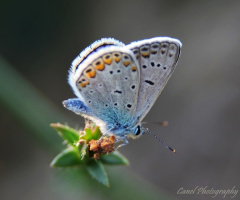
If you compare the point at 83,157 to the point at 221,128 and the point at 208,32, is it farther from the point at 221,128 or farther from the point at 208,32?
the point at 208,32

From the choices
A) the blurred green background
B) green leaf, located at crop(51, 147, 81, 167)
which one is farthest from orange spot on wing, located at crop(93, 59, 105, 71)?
the blurred green background

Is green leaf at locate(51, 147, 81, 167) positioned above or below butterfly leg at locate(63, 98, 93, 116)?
below

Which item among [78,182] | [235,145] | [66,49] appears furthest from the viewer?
[66,49]

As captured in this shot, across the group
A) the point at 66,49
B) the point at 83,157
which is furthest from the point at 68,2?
the point at 83,157

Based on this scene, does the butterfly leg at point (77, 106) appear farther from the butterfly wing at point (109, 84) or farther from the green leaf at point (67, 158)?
the green leaf at point (67, 158)

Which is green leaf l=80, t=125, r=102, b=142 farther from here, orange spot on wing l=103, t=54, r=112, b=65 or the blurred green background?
the blurred green background

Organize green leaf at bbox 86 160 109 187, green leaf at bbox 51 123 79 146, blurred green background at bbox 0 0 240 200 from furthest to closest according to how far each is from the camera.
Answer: blurred green background at bbox 0 0 240 200, green leaf at bbox 51 123 79 146, green leaf at bbox 86 160 109 187
